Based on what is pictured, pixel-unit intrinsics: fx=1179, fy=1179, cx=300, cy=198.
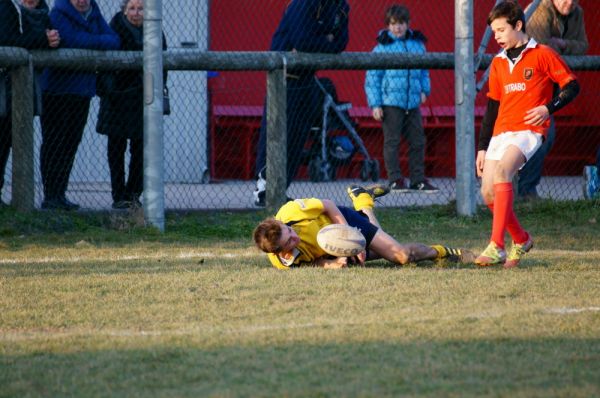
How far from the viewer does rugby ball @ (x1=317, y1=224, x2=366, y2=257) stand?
7.37 m

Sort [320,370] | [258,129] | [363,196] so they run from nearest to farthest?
1. [320,370]
2. [363,196]
3. [258,129]

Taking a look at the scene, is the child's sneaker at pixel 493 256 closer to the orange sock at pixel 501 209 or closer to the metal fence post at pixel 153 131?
the orange sock at pixel 501 209

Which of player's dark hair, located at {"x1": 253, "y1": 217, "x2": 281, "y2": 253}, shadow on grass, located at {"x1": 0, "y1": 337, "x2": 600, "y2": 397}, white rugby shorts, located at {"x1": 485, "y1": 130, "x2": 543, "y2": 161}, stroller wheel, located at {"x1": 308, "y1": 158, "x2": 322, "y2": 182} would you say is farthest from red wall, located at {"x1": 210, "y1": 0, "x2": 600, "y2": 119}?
shadow on grass, located at {"x1": 0, "y1": 337, "x2": 600, "y2": 397}

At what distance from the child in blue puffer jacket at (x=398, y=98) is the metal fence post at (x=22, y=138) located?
3.76m

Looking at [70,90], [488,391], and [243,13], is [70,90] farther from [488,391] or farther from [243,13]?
[488,391]

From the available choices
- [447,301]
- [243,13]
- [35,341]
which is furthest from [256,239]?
[243,13]

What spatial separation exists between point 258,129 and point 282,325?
1006 cm

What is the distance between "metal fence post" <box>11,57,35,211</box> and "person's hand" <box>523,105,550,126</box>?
14.7ft

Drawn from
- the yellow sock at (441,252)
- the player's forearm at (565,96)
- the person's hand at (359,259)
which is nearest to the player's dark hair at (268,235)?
the person's hand at (359,259)

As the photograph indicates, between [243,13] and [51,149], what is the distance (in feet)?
19.4

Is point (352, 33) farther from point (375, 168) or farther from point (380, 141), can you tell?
point (375, 168)

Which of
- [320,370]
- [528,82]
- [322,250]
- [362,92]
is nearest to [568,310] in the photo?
[320,370]

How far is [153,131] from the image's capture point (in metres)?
9.82

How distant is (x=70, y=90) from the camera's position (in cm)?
1048
